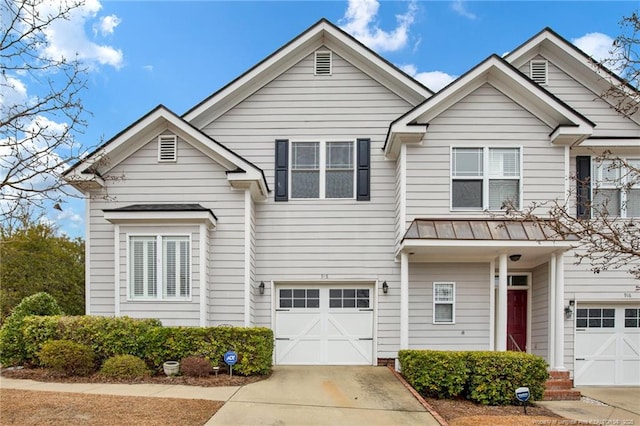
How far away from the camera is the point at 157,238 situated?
10.8 m

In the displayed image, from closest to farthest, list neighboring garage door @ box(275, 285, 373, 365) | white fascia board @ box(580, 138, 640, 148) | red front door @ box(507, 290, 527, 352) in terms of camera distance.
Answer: white fascia board @ box(580, 138, 640, 148) → neighboring garage door @ box(275, 285, 373, 365) → red front door @ box(507, 290, 527, 352)

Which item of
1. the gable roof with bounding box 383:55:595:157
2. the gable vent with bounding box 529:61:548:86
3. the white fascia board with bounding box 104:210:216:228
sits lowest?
the white fascia board with bounding box 104:210:216:228

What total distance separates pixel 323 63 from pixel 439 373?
795 centimetres

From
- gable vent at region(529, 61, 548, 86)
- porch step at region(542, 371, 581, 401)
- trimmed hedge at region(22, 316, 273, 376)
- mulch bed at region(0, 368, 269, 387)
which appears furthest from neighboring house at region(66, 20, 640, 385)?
mulch bed at region(0, 368, 269, 387)

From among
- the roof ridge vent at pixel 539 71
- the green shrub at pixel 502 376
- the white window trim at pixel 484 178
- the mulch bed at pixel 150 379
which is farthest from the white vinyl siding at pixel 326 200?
the roof ridge vent at pixel 539 71

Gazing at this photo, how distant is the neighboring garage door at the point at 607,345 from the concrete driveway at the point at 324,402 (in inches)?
201

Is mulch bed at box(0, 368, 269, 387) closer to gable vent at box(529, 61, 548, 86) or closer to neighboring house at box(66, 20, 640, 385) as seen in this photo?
neighboring house at box(66, 20, 640, 385)

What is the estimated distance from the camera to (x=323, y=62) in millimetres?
12492

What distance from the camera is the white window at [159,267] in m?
10.7

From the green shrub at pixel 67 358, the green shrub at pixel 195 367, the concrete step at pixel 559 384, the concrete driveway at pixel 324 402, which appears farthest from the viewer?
the concrete step at pixel 559 384

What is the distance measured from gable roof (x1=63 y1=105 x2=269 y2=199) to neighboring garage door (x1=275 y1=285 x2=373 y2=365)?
10.0 ft

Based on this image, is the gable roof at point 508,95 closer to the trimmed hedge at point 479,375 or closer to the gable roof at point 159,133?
the gable roof at point 159,133

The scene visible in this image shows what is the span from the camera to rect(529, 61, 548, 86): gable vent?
1273cm

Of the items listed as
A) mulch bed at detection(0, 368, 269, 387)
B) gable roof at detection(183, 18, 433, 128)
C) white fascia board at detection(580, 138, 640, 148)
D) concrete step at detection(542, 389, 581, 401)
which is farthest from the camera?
gable roof at detection(183, 18, 433, 128)
